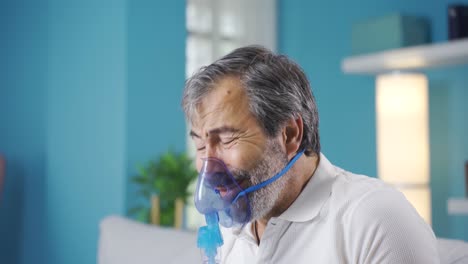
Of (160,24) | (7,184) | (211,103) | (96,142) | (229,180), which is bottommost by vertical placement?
(7,184)

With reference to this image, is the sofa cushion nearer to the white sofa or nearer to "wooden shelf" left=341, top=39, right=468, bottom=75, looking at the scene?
the white sofa

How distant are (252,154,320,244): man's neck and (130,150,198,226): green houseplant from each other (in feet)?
7.49

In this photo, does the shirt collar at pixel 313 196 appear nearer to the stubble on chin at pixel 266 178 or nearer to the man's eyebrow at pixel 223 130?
the stubble on chin at pixel 266 178

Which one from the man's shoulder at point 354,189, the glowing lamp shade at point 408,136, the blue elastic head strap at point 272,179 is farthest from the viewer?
the glowing lamp shade at point 408,136

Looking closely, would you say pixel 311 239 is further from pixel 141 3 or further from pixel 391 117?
pixel 141 3

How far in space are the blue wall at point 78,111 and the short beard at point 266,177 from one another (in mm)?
2698

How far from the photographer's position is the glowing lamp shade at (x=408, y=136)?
392cm

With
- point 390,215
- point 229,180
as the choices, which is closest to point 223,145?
point 229,180

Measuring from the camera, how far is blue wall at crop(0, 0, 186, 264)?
408cm

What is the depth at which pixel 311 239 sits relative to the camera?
1.36 metres

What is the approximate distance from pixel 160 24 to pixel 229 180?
2.95 metres

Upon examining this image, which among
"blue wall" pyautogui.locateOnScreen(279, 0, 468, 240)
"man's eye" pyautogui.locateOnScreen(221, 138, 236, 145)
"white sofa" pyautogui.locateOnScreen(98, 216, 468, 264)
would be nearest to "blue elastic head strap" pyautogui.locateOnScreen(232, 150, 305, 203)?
"man's eye" pyautogui.locateOnScreen(221, 138, 236, 145)

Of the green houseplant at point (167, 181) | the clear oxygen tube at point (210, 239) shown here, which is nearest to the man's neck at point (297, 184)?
the clear oxygen tube at point (210, 239)

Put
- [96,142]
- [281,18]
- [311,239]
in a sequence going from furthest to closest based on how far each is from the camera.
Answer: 1. [281,18]
2. [96,142]
3. [311,239]
